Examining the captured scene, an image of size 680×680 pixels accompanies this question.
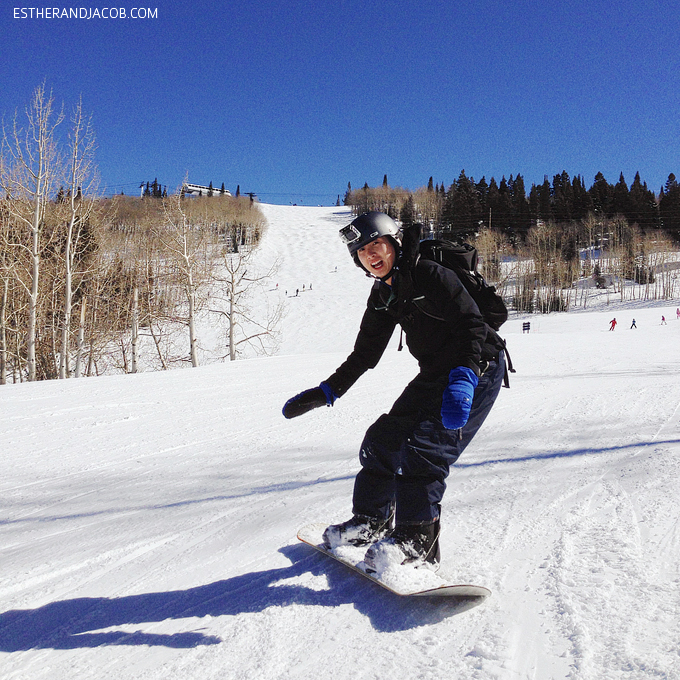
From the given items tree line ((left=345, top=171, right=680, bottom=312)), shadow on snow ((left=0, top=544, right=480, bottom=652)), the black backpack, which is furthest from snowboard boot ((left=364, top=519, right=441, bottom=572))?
tree line ((left=345, top=171, right=680, bottom=312))

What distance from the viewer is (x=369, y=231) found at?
2.38 meters

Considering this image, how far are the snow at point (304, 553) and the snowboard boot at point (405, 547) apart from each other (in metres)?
0.16

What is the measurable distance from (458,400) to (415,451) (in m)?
0.29

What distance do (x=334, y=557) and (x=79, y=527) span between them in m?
1.73

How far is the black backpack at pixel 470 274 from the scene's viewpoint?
2.31 meters

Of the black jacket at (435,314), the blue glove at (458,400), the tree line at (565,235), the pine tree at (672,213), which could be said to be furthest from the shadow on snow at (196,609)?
the pine tree at (672,213)

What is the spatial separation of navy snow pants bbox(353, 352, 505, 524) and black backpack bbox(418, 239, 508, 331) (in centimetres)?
26

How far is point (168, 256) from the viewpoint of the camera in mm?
22812

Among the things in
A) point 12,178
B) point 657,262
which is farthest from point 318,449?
point 657,262

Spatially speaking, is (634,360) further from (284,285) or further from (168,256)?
(284,285)

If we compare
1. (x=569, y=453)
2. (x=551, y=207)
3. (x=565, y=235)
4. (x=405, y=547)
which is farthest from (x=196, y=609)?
(x=551, y=207)

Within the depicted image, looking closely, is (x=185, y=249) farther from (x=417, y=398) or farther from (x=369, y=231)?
(x=417, y=398)

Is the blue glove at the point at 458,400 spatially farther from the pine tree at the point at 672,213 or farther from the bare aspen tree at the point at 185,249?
the pine tree at the point at 672,213

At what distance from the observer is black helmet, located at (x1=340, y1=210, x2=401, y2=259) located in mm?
2365
